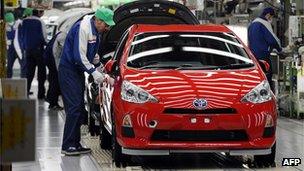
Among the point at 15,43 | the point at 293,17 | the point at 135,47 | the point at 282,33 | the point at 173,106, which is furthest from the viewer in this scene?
the point at 15,43

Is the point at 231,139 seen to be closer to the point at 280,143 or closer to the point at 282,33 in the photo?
the point at 280,143

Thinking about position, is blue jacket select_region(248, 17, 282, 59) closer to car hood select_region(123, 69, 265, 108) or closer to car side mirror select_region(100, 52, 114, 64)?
car side mirror select_region(100, 52, 114, 64)

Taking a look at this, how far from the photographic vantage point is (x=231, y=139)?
803 centimetres

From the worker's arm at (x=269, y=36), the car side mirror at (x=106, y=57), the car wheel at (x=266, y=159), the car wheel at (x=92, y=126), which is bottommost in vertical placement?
the car wheel at (x=92, y=126)

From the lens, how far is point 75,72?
9.33m

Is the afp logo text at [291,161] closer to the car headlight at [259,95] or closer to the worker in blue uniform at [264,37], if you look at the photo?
the car headlight at [259,95]

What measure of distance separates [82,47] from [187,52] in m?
1.28

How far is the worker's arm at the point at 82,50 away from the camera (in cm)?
904

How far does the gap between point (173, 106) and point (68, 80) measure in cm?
190

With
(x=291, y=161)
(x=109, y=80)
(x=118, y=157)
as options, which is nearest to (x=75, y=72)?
(x=109, y=80)

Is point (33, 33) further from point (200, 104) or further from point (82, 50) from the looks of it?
point (200, 104)

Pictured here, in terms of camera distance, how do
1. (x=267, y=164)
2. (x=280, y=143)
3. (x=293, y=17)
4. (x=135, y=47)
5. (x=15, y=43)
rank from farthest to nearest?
(x=15, y=43)
(x=293, y=17)
(x=280, y=143)
(x=135, y=47)
(x=267, y=164)

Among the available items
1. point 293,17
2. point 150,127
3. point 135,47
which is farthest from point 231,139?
point 293,17

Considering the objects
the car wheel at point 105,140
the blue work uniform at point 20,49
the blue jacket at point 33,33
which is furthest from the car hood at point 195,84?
the blue work uniform at point 20,49
